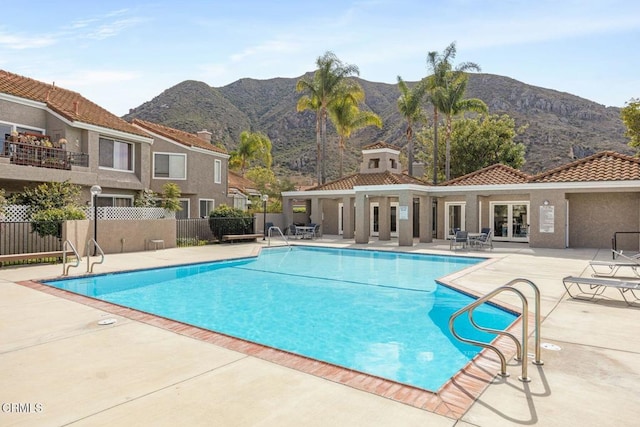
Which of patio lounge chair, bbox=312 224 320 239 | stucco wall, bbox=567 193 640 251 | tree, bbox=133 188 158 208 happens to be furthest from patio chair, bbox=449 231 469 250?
tree, bbox=133 188 158 208

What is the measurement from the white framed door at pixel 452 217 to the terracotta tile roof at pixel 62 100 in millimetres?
20160

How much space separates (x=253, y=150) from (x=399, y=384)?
45759 mm

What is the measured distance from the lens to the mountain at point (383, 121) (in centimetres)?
6103

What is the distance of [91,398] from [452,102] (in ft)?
110

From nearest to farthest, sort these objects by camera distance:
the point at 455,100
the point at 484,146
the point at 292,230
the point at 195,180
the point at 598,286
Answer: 1. the point at 598,286
2. the point at 195,180
3. the point at 292,230
4. the point at 455,100
5. the point at 484,146

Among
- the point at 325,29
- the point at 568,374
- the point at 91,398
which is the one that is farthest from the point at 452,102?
the point at 91,398

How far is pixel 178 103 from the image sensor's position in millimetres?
76000

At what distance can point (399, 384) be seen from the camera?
4555 mm

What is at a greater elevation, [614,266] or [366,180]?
[366,180]

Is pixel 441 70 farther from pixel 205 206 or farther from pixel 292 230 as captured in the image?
pixel 205 206

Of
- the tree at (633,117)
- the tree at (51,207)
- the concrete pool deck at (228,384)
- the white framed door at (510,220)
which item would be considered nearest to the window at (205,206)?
the tree at (51,207)

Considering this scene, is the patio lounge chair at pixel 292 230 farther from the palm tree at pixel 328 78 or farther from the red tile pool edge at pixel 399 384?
the red tile pool edge at pixel 399 384

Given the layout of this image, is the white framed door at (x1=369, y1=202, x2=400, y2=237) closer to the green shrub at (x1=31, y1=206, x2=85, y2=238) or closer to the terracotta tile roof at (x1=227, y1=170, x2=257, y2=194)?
the terracotta tile roof at (x1=227, y1=170, x2=257, y2=194)

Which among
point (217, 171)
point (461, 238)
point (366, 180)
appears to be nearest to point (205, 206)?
point (217, 171)
